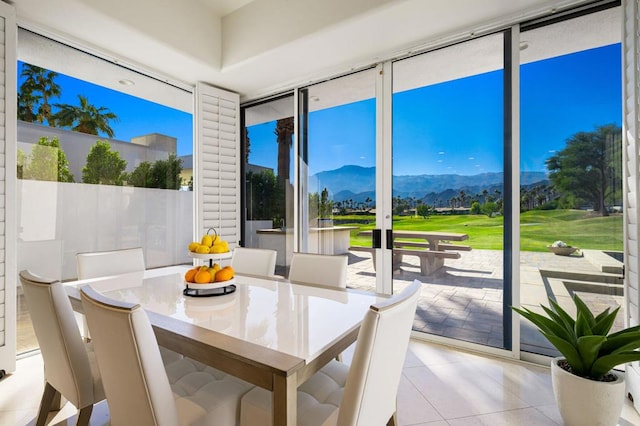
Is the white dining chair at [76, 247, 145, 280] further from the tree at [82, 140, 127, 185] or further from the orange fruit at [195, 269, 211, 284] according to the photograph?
the orange fruit at [195, 269, 211, 284]

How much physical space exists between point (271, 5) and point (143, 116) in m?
1.68

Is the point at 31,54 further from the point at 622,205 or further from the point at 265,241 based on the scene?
Answer: the point at 622,205

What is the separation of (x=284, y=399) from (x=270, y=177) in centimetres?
319

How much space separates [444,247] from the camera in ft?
9.38

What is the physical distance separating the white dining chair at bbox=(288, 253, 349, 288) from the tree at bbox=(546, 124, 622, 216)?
168 centimetres

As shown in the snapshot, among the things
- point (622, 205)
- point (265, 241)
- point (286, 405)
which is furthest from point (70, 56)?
point (622, 205)

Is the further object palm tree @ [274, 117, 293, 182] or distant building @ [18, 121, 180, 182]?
palm tree @ [274, 117, 293, 182]

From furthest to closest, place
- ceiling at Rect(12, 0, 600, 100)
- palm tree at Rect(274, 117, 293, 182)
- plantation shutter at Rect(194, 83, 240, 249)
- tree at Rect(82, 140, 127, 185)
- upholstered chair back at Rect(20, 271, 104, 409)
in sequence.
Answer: palm tree at Rect(274, 117, 293, 182)
plantation shutter at Rect(194, 83, 240, 249)
tree at Rect(82, 140, 127, 185)
ceiling at Rect(12, 0, 600, 100)
upholstered chair back at Rect(20, 271, 104, 409)

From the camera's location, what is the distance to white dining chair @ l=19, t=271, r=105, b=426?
4.45 ft

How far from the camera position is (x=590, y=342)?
1.62m

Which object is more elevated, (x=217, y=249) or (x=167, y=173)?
(x=167, y=173)

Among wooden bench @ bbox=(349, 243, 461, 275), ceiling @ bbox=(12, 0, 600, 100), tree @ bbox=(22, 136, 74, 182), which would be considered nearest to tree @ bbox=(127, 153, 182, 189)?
tree @ bbox=(22, 136, 74, 182)

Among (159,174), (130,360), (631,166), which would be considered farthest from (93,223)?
(631,166)

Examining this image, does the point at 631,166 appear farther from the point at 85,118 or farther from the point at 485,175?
the point at 85,118
